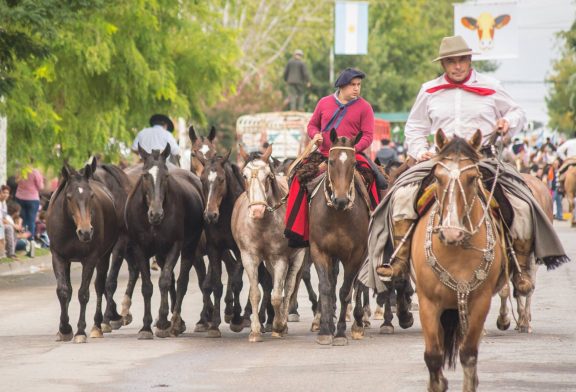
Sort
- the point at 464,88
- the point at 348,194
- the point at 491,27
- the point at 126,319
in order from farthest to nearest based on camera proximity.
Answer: the point at 491,27 → the point at 126,319 → the point at 348,194 → the point at 464,88

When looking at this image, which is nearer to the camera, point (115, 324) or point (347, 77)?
point (347, 77)

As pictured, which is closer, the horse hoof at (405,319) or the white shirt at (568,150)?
the horse hoof at (405,319)

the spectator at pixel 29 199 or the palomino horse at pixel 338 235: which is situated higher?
the palomino horse at pixel 338 235

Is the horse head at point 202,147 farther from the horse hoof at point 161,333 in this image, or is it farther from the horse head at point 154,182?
the horse hoof at point 161,333

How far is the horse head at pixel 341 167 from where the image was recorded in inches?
609

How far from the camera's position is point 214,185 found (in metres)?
17.2

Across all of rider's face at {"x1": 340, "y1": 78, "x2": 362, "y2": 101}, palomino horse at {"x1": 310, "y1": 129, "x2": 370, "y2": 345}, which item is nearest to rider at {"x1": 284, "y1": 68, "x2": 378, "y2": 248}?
rider's face at {"x1": 340, "y1": 78, "x2": 362, "y2": 101}

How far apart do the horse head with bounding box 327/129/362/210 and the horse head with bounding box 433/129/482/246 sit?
14.5 ft

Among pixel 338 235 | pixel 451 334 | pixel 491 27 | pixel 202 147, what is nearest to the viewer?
pixel 451 334

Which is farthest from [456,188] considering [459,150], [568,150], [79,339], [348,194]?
[568,150]

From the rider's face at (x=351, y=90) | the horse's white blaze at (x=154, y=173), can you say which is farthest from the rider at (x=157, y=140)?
the rider's face at (x=351, y=90)

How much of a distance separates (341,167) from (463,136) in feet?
8.94

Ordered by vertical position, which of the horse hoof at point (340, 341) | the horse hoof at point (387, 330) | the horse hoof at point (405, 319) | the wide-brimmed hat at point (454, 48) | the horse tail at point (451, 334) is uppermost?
the wide-brimmed hat at point (454, 48)

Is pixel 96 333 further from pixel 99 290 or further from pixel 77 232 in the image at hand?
pixel 77 232
